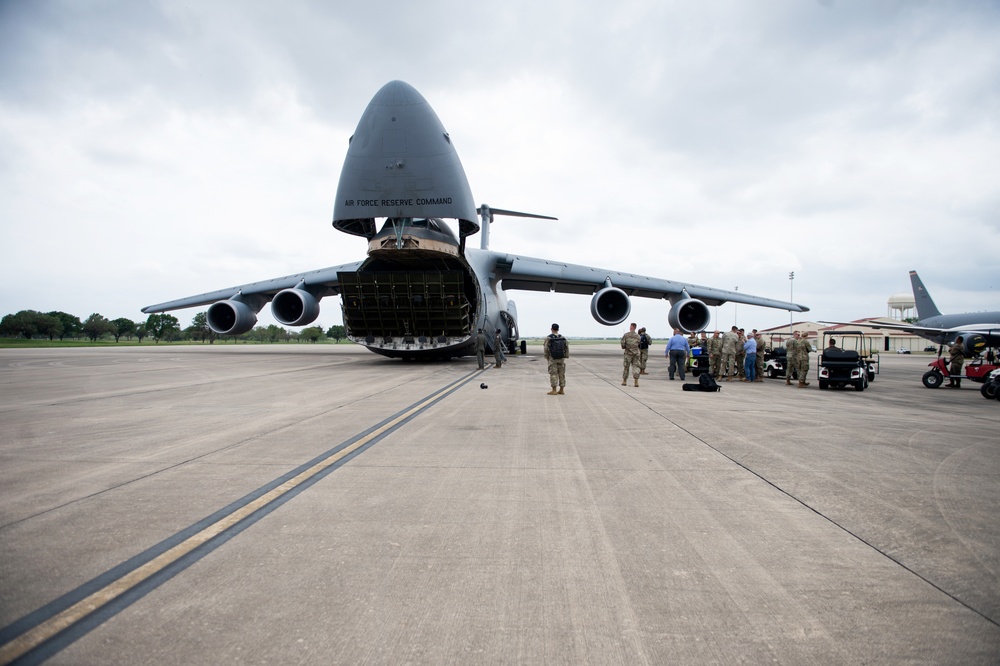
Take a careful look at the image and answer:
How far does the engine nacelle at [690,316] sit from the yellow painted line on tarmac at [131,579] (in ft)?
58.8

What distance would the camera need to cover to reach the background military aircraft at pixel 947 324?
12.6m

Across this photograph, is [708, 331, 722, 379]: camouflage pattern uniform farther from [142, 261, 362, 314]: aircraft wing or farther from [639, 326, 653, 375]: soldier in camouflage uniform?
[142, 261, 362, 314]: aircraft wing

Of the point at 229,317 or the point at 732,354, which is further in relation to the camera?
the point at 229,317

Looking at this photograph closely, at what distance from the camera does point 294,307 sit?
820 inches

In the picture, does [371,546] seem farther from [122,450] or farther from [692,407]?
[692,407]

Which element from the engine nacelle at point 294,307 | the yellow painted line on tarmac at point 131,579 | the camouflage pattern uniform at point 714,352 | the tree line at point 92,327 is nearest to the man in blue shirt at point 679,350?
the camouflage pattern uniform at point 714,352

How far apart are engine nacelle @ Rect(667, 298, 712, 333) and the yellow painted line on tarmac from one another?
706 inches

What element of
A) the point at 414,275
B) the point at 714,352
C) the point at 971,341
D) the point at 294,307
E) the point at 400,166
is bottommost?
the point at 714,352

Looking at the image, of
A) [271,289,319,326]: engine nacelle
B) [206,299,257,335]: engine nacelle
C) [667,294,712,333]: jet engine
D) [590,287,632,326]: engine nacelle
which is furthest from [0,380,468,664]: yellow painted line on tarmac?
[206,299,257,335]: engine nacelle

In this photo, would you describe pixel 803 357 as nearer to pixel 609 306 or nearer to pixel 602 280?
pixel 609 306

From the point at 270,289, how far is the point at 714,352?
56.6 feet

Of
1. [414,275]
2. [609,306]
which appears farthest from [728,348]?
[414,275]

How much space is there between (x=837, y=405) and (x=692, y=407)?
2559mm

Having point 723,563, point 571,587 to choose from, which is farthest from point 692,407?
point 571,587
